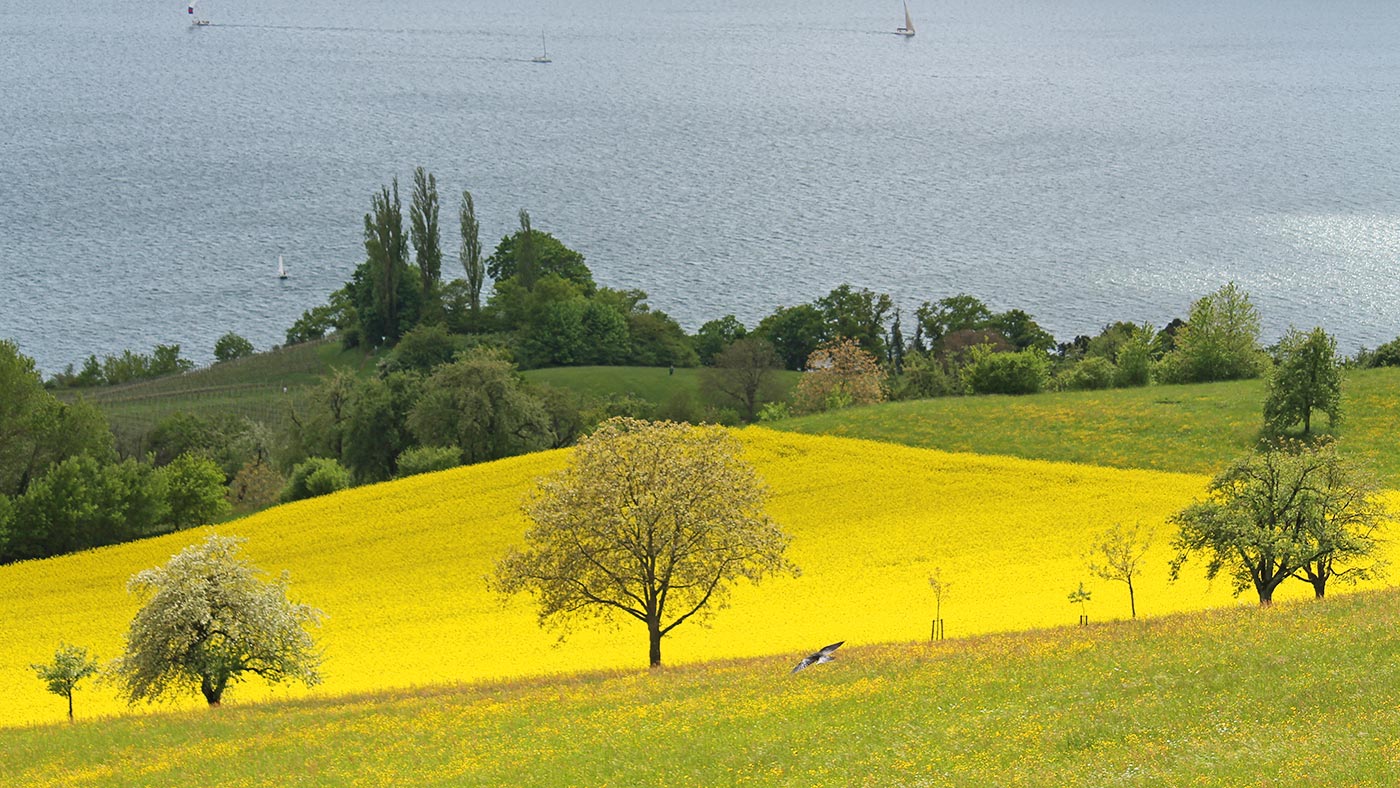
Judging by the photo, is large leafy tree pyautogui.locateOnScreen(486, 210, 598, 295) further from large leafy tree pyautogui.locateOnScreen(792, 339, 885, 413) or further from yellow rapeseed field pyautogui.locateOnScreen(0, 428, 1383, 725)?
yellow rapeseed field pyautogui.locateOnScreen(0, 428, 1383, 725)

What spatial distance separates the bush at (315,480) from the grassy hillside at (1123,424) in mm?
23799

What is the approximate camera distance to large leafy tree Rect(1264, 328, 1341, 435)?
212ft

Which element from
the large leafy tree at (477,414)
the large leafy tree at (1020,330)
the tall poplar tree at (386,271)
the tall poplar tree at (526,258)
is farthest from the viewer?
the tall poplar tree at (526,258)

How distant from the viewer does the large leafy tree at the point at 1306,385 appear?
64625 millimetres

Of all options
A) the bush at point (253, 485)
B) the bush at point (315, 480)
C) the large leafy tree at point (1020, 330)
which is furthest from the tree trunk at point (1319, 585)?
the large leafy tree at point (1020, 330)

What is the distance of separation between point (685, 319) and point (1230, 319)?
6707 centimetres

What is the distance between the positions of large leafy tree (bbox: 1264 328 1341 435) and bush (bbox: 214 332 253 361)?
10857 centimetres

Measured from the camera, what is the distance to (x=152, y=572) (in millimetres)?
43344

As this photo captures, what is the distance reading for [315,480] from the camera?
70.8m

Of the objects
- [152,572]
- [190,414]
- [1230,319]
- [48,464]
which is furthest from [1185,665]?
[190,414]

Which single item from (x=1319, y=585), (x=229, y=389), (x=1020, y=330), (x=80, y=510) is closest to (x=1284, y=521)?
(x=1319, y=585)

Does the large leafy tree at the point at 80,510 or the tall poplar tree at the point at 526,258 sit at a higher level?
the tall poplar tree at the point at 526,258

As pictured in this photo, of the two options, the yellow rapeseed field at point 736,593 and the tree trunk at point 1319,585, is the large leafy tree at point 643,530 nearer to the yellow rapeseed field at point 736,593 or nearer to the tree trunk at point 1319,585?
the yellow rapeseed field at point 736,593

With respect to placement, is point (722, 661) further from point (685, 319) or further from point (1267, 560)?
point (685, 319)
